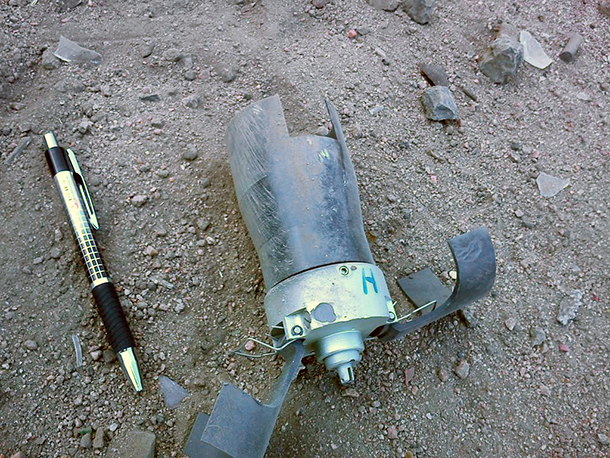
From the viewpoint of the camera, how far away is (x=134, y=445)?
105cm

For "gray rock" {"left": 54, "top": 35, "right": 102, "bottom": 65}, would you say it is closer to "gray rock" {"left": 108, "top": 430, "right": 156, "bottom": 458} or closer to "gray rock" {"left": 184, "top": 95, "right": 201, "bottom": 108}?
"gray rock" {"left": 184, "top": 95, "right": 201, "bottom": 108}

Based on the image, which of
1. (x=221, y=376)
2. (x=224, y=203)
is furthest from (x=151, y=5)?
(x=221, y=376)

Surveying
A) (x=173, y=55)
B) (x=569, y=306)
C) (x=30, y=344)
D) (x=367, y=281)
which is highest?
(x=173, y=55)

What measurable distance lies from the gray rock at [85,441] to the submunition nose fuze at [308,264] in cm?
26

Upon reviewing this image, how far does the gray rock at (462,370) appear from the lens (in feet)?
3.81

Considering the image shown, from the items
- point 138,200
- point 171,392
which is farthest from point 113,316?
point 138,200

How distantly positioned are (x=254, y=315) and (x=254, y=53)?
2.57ft

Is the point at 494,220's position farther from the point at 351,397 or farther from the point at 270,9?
the point at 270,9

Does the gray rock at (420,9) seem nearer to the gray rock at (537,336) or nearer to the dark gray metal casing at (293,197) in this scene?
the dark gray metal casing at (293,197)

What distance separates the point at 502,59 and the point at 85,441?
1.45m

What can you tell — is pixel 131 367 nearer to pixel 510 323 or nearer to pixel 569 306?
pixel 510 323

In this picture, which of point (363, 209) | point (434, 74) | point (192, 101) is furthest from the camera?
point (434, 74)

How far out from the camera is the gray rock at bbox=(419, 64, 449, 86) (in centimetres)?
160

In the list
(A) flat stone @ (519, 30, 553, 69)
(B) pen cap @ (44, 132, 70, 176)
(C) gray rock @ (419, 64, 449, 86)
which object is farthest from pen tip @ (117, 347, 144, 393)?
(A) flat stone @ (519, 30, 553, 69)
